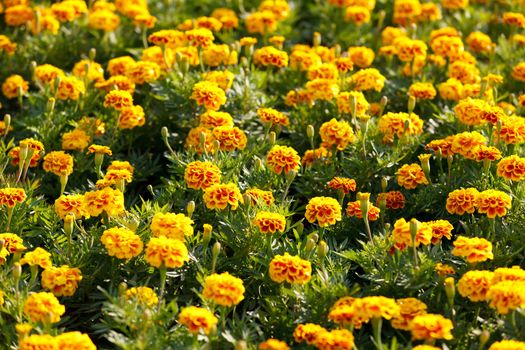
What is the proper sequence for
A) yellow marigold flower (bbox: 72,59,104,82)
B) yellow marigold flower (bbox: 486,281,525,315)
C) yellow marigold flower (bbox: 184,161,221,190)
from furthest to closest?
yellow marigold flower (bbox: 72,59,104,82)
yellow marigold flower (bbox: 184,161,221,190)
yellow marigold flower (bbox: 486,281,525,315)

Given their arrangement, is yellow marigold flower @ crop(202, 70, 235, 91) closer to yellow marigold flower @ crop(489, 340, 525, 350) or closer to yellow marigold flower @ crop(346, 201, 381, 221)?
yellow marigold flower @ crop(346, 201, 381, 221)

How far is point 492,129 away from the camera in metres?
4.77

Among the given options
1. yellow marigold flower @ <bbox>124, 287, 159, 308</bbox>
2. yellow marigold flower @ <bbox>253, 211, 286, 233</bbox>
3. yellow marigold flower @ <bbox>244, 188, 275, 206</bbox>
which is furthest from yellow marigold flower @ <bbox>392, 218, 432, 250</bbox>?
yellow marigold flower @ <bbox>124, 287, 159, 308</bbox>

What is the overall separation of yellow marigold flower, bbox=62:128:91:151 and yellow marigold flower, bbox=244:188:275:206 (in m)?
1.06

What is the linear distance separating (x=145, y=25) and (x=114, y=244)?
244 centimetres

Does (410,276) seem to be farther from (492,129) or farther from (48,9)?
(48,9)

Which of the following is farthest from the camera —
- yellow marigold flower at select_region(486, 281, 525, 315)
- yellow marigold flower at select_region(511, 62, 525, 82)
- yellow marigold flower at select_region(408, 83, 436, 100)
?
yellow marigold flower at select_region(511, 62, 525, 82)

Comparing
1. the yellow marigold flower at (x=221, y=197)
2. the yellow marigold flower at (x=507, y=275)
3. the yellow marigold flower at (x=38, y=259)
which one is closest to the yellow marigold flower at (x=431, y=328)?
the yellow marigold flower at (x=507, y=275)

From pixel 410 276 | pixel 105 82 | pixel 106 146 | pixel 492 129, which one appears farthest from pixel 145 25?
pixel 410 276

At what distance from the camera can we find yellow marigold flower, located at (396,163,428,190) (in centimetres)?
456

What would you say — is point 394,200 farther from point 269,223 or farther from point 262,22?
point 262,22

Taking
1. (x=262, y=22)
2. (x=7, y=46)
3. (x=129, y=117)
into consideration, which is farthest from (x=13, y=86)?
(x=262, y=22)

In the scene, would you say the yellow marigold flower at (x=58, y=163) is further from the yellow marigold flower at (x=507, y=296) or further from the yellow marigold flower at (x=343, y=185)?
the yellow marigold flower at (x=507, y=296)

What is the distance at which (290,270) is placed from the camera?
374 cm
